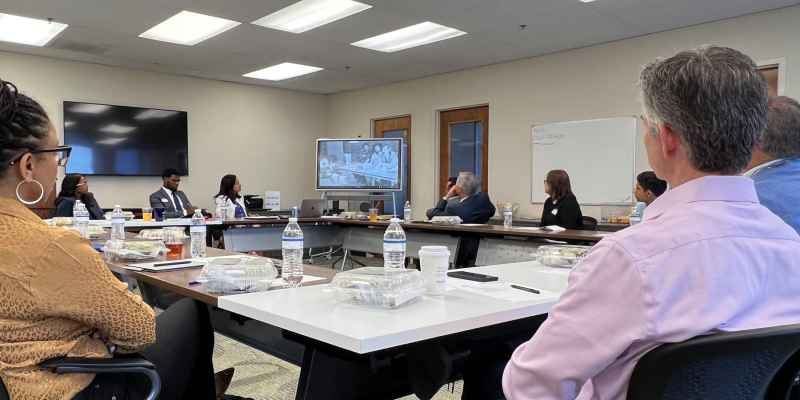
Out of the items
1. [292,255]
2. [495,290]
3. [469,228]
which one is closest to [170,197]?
[469,228]

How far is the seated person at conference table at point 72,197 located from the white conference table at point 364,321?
173 inches

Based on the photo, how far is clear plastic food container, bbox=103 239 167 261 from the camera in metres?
2.43

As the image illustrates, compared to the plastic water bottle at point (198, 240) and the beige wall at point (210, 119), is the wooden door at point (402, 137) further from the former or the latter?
the plastic water bottle at point (198, 240)

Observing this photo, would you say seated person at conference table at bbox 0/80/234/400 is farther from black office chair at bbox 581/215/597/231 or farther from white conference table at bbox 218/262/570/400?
black office chair at bbox 581/215/597/231

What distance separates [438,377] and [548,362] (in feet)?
1.81

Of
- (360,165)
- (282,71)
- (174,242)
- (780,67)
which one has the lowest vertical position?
(174,242)

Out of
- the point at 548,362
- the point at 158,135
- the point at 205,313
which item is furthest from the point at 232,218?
the point at 548,362

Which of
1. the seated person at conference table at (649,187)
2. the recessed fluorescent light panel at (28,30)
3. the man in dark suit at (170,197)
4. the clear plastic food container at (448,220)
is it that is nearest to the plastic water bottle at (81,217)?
the man in dark suit at (170,197)

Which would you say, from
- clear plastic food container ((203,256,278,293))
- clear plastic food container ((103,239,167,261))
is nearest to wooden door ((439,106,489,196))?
clear plastic food container ((103,239,167,261))

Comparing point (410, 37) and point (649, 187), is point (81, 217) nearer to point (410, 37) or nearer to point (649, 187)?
point (410, 37)

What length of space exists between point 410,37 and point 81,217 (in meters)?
3.67

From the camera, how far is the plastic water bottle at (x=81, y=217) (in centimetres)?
336

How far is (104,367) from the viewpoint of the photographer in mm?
1171

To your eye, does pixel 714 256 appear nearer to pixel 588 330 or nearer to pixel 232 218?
pixel 588 330
